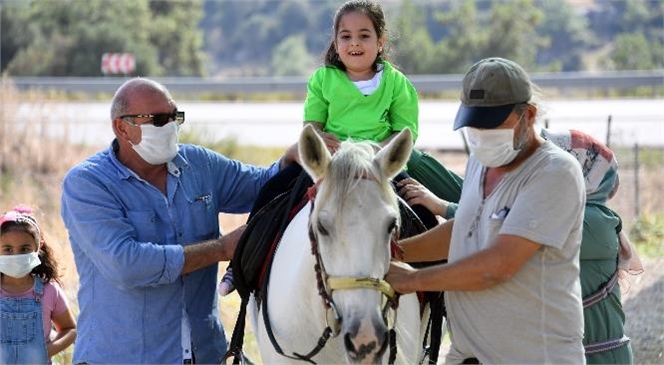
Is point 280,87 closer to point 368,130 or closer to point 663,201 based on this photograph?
point 663,201

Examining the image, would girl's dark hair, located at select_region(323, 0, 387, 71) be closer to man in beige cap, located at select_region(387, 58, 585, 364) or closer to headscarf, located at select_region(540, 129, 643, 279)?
headscarf, located at select_region(540, 129, 643, 279)

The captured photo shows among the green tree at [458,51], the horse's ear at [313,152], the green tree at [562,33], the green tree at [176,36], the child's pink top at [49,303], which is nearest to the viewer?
the horse's ear at [313,152]

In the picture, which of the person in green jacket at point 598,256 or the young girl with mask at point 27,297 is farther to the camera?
the young girl with mask at point 27,297

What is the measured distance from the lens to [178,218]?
5.43 m

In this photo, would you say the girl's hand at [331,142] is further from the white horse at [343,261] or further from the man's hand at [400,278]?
the man's hand at [400,278]

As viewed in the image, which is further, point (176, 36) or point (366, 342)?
point (176, 36)

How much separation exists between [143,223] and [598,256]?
2.04m

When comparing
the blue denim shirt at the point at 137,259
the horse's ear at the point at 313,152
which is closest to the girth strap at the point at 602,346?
the horse's ear at the point at 313,152

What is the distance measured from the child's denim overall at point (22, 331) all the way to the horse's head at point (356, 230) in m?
2.52

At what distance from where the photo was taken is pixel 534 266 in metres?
4.13

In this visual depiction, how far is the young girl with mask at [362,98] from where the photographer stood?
5.64 metres

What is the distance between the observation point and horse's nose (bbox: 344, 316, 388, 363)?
398 centimetres

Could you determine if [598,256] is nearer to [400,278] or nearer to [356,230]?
[400,278]

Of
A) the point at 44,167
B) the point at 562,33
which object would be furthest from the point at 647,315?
the point at 562,33
